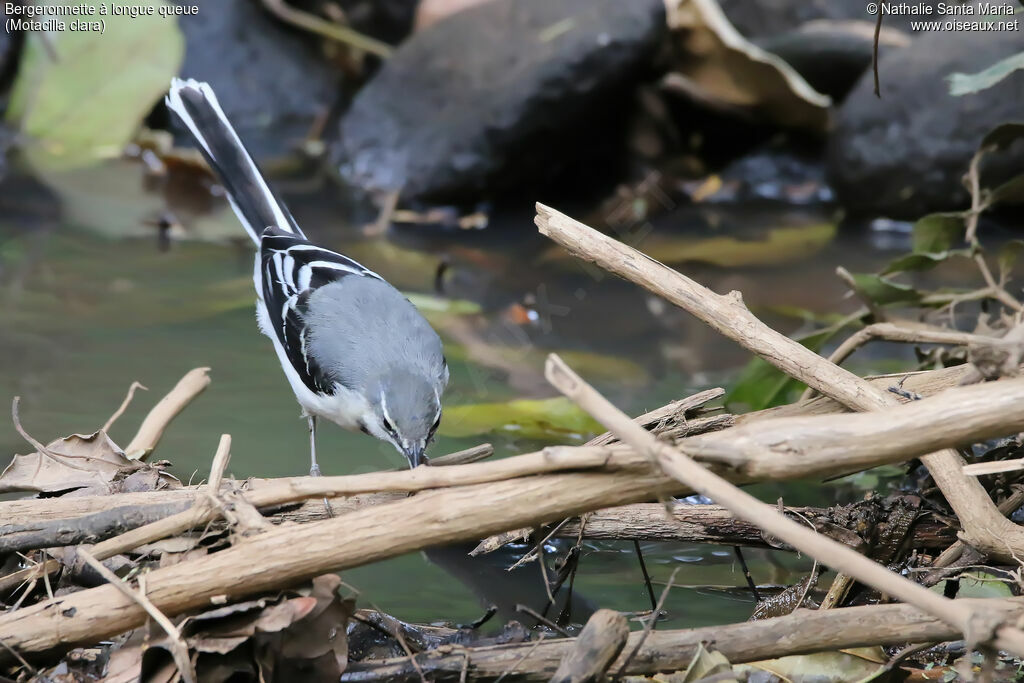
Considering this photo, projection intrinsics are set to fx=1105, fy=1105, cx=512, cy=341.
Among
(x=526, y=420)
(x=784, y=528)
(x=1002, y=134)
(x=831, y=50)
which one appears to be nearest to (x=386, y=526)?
(x=784, y=528)

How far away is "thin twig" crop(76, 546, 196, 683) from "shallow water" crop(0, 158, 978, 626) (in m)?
1.12

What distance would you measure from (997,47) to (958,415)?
6224mm

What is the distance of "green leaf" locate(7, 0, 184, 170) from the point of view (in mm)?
8719

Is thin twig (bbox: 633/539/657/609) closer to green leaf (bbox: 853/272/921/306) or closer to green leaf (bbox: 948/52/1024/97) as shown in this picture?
green leaf (bbox: 853/272/921/306)

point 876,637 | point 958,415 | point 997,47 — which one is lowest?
point 876,637

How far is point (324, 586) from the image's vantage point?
237cm

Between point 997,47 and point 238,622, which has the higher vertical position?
point 997,47

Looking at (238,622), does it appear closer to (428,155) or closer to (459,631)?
(459,631)

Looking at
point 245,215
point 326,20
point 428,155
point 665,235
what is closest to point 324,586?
point 245,215

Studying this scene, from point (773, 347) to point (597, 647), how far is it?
1005 millimetres

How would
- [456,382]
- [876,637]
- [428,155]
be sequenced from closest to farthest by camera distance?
1. [876,637]
2. [456,382]
3. [428,155]

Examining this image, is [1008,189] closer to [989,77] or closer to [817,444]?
Answer: [989,77]

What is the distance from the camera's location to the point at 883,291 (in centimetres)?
429

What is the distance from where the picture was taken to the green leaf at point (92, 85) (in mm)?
8719
